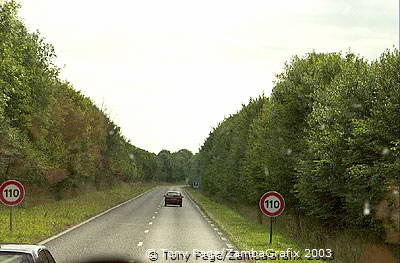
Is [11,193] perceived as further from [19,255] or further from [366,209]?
[19,255]

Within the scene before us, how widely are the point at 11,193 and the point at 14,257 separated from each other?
1253 centimetres

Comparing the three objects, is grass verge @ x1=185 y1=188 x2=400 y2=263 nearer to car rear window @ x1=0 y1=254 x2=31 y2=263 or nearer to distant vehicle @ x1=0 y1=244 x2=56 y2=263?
distant vehicle @ x1=0 y1=244 x2=56 y2=263

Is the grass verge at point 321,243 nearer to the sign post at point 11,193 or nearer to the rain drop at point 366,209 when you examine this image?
the rain drop at point 366,209

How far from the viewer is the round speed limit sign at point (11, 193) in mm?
18375

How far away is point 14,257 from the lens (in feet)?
21.7

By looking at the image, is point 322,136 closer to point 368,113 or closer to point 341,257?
point 368,113

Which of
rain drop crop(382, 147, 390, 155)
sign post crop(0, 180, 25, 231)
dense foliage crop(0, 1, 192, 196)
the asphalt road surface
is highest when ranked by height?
dense foliage crop(0, 1, 192, 196)

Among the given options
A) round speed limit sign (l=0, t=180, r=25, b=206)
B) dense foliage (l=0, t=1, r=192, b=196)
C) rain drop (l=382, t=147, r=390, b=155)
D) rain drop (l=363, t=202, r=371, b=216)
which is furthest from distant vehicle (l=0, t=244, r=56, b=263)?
dense foliage (l=0, t=1, r=192, b=196)

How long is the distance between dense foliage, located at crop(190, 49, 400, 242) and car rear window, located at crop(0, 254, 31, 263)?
469 inches

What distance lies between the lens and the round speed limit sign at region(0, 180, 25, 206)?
60.3ft

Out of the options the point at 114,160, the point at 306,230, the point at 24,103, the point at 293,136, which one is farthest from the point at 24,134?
the point at 114,160

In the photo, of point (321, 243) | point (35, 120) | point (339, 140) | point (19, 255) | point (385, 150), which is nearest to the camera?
point (19, 255)

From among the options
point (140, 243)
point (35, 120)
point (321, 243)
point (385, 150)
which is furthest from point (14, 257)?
point (35, 120)

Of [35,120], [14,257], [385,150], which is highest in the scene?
[35,120]
